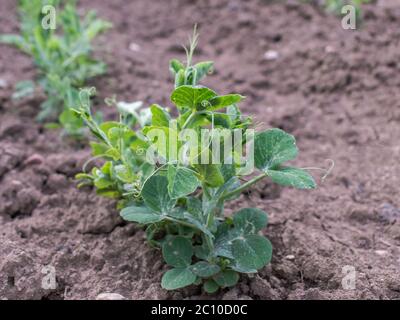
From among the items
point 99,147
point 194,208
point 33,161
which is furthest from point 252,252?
point 33,161

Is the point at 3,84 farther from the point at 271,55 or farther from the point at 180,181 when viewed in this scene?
the point at 180,181

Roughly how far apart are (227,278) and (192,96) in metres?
0.56

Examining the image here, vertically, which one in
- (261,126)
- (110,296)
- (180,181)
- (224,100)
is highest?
(224,100)

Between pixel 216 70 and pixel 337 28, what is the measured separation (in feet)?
2.65

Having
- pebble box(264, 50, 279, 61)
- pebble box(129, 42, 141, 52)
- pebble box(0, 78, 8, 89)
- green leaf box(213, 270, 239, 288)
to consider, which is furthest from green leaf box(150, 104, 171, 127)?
pebble box(129, 42, 141, 52)

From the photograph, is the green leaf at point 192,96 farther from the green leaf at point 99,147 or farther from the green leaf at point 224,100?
the green leaf at point 99,147

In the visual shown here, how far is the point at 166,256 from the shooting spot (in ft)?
5.81

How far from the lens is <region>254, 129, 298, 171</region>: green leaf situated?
5.51 ft

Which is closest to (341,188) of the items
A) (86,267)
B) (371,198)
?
(371,198)

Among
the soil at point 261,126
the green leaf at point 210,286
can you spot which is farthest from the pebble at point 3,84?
the green leaf at point 210,286

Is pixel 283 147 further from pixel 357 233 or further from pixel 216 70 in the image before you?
pixel 216 70

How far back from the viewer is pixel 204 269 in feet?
5.71

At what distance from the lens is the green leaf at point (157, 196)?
1706mm

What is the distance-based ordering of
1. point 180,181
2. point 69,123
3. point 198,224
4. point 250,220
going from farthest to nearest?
point 69,123 < point 250,220 < point 198,224 < point 180,181
